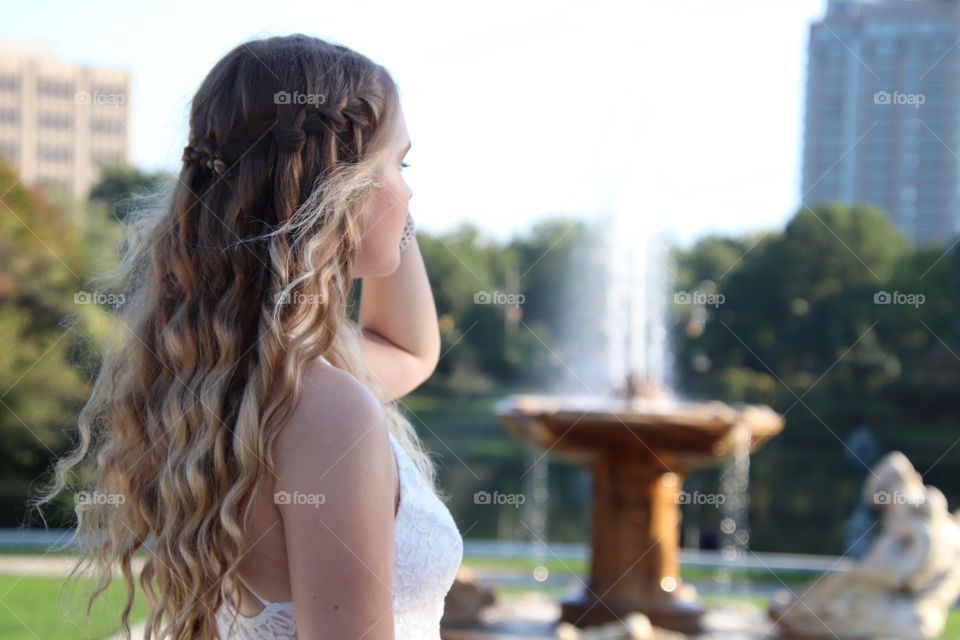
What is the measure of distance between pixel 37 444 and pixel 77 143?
32214 mm

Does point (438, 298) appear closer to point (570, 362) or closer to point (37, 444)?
point (570, 362)

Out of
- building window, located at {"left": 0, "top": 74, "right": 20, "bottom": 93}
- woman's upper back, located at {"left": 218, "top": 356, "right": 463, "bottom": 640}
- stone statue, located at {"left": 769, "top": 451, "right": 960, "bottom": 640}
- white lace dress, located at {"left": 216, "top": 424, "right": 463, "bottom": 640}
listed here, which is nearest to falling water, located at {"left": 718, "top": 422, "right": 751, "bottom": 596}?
stone statue, located at {"left": 769, "top": 451, "right": 960, "bottom": 640}

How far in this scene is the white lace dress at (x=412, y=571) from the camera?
1.49 m

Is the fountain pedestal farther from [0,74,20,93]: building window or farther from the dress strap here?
[0,74,20,93]: building window

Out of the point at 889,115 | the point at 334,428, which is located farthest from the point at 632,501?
the point at 889,115

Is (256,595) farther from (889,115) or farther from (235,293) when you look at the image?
(889,115)

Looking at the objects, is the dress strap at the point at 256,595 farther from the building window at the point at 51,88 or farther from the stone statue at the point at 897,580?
the building window at the point at 51,88

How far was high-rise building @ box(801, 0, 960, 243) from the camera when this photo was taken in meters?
42.4

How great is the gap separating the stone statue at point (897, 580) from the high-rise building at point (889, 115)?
36699 millimetres

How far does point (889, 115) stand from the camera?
44.6m

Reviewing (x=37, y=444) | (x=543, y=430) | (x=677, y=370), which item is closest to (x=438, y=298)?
(x=677, y=370)

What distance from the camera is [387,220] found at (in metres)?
1.53

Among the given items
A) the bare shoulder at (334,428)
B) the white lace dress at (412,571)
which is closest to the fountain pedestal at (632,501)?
the white lace dress at (412,571)

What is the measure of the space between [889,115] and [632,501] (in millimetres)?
40888
